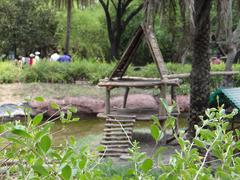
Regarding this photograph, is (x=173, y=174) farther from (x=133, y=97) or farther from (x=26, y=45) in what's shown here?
(x=26, y=45)

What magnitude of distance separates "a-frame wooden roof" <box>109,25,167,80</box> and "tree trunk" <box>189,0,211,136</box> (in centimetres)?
Answer: 227

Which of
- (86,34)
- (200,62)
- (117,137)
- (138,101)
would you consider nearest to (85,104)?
(138,101)

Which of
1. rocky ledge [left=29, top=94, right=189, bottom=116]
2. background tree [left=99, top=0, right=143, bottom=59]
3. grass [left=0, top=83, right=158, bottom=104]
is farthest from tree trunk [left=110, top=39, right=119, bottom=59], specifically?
rocky ledge [left=29, top=94, right=189, bottom=116]

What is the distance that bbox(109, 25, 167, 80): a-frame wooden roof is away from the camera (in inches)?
427

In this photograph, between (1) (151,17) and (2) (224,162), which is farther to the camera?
(1) (151,17)

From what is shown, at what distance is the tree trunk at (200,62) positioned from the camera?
797 centimetres

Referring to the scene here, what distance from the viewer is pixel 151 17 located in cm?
755

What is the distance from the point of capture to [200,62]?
819 centimetres

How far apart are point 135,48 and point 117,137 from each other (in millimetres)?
2542

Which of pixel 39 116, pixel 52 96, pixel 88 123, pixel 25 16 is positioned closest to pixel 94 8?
pixel 25 16

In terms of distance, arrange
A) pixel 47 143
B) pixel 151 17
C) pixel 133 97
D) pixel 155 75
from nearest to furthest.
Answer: pixel 47 143
pixel 151 17
pixel 133 97
pixel 155 75

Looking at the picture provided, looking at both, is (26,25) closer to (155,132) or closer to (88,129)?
(88,129)

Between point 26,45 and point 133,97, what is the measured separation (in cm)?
1583

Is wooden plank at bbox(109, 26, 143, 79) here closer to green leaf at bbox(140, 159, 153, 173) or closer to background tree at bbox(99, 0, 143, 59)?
green leaf at bbox(140, 159, 153, 173)
